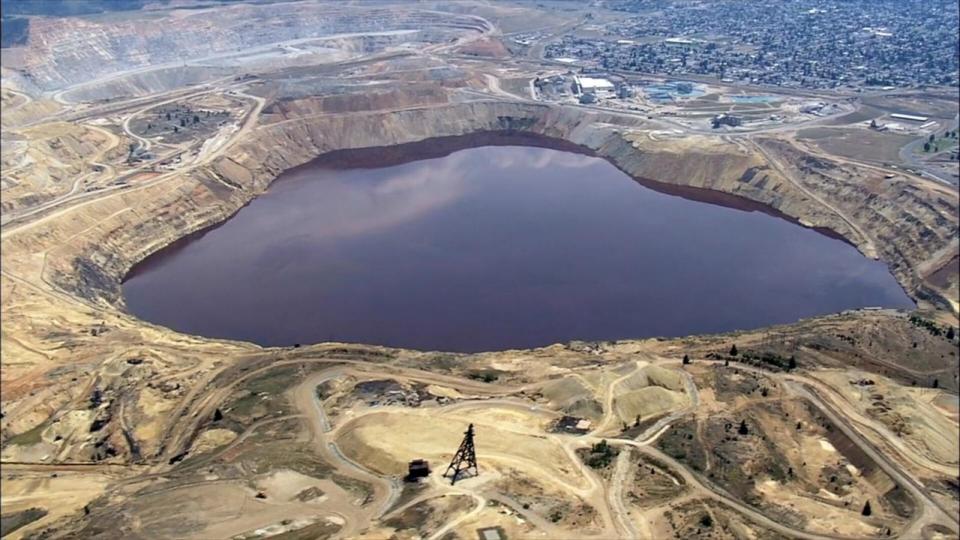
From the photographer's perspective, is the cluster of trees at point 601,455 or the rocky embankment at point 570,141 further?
the rocky embankment at point 570,141

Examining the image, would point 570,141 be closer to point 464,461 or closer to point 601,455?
point 601,455

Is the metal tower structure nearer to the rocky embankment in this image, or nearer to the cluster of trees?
the cluster of trees

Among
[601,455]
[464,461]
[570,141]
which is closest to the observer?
[464,461]

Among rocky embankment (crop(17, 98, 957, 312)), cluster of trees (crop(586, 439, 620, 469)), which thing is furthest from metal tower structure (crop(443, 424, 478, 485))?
rocky embankment (crop(17, 98, 957, 312))

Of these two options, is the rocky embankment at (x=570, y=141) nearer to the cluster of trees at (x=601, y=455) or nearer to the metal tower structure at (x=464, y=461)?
the cluster of trees at (x=601, y=455)

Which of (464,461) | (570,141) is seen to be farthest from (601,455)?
(570,141)

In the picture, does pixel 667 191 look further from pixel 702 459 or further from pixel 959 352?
pixel 702 459

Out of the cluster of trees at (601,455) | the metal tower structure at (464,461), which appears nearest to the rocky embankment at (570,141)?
the cluster of trees at (601,455)
